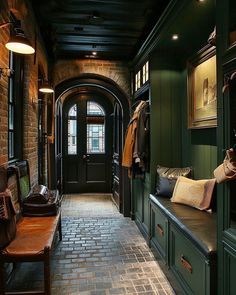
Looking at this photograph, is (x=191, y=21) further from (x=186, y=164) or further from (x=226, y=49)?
(x=186, y=164)

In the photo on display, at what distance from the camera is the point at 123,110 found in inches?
193

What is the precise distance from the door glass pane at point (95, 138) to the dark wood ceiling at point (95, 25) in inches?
96.8

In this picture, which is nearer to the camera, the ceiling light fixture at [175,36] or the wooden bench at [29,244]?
the wooden bench at [29,244]

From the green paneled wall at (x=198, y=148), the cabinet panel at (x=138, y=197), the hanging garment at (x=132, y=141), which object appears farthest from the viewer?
the cabinet panel at (x=138, y=197)

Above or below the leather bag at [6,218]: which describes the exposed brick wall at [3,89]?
above

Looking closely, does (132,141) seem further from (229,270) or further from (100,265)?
(229,270)

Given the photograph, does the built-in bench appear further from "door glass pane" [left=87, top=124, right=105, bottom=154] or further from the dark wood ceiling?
"door glass pane" [left=87, top=124, right=105, bottom=154]

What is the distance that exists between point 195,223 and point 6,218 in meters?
1.52

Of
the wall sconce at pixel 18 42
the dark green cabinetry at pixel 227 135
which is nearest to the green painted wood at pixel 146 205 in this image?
the dark green cabinetry at pixel 227 135

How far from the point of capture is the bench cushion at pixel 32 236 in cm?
201

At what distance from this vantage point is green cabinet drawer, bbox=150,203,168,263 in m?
2.75

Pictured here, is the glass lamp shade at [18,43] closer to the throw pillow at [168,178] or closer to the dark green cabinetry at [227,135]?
the dark green cabinetry at [227,135]

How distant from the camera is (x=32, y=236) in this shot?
2289mm

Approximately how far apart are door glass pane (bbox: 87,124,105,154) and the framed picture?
12.7ft
